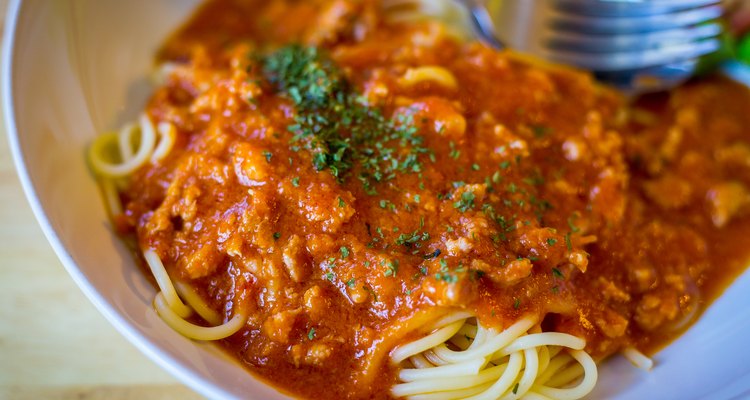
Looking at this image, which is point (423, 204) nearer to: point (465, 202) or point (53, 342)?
point (465, 202)

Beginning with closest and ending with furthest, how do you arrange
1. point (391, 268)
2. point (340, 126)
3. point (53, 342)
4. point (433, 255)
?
point (391, 268) → point (433, 255) → point (53, 342) → point (340, 126)

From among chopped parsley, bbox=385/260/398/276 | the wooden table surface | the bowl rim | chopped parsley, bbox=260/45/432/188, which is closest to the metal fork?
chopped parsley, bbox=260/45/432/188

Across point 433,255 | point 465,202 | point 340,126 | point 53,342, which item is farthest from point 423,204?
point 53,342

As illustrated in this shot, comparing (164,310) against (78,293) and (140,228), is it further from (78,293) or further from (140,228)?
(78,293)

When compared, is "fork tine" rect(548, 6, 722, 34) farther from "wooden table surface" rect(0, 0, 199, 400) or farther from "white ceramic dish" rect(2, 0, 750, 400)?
"wooden table surface" rect(0, 0, 199, 400)

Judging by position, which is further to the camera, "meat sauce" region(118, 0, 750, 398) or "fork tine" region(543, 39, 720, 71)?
"fork tine" region(543, 39, 720, 71)

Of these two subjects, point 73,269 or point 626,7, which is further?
point 626,7

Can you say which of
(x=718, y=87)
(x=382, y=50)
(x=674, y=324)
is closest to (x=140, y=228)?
(x=382, y=50)
